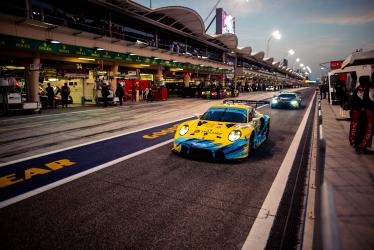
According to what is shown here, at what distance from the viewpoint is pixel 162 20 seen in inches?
1272

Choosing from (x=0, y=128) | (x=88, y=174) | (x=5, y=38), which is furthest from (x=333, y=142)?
(x=5, y=38)

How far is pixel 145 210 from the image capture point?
3.50 m

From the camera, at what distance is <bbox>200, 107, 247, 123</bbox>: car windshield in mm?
6523

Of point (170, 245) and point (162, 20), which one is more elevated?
point (162, 20)

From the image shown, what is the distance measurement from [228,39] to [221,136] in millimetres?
48158

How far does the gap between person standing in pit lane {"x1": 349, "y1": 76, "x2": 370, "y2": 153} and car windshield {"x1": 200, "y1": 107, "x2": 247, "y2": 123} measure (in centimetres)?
265

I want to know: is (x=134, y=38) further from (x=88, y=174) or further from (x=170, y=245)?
(x=170, y=245)

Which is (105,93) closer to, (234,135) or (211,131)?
(211,131)

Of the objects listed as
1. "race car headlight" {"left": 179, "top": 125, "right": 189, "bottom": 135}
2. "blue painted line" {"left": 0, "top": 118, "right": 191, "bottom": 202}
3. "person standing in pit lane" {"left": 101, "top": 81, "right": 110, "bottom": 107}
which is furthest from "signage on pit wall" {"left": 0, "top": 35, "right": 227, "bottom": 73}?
"race car headlight" {"left": 179, "top": 125, "right": 189, "bottom": 135}

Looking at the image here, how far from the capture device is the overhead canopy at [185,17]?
29750mm

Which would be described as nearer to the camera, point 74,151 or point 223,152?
point 223,152

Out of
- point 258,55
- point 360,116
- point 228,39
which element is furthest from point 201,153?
point 258,55

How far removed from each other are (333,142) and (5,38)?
15.9m

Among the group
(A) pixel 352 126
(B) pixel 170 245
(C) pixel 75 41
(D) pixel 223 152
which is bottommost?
(B) pixel 170 245
